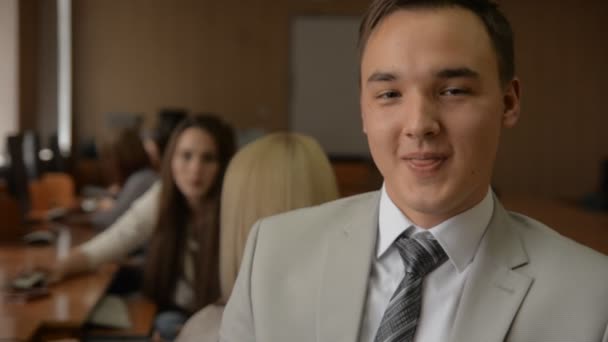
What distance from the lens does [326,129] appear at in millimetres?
8797

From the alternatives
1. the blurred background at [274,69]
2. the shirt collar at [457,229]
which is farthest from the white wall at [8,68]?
the shirt collar at [457,229]

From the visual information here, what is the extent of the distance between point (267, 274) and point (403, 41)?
1.40 feet

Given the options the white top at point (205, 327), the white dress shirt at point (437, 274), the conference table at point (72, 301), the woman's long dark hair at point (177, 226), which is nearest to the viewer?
the white dress shirt at point (437, 274)

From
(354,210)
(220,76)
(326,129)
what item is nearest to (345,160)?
(326,129)

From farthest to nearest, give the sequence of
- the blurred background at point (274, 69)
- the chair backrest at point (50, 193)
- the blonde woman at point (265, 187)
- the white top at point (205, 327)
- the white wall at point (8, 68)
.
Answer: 1. the blurred background at point (274, 69)
2. the white wall at point (8, 68)
3. the chair backrest at point (50, 193)
4. the blonde woman at point (265, 187)
5. the white top at point (205, 327)

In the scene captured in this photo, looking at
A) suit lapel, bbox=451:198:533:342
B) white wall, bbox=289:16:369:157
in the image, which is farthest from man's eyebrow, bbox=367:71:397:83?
white wall, bbox=289:16:369:157

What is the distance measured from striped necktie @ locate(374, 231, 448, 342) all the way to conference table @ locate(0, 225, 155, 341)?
1.36 m

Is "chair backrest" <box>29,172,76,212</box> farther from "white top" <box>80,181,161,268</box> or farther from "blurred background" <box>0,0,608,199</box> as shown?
"blurred background" <box>0,0,608,199</box>

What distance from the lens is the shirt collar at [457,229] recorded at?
101 centimetres

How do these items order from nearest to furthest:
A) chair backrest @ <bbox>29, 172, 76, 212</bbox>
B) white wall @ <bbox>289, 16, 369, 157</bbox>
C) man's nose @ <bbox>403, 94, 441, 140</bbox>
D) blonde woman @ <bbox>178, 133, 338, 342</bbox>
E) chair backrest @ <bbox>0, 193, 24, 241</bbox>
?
man's nose @ <bbox>403, 94, 441, 140</bbox>, blonde woman @ <bbox>178, 133, 338, 342</bbox>, chair backrest @ <bbox>0, 193, 24, 241</bbox>, chair backrest @ <bbox>29, 172, 76, 212</bbox>, white wall @ <bbox>289, 16, 369, 157</bbox>

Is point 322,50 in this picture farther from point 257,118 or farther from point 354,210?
point 354,210

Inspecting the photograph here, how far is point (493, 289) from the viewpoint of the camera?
3.24 ft

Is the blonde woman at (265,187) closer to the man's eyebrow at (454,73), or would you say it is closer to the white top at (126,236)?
the man's eyebrow at (454,73)

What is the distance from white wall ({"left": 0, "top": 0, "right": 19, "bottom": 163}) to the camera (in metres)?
Result: 4.80
